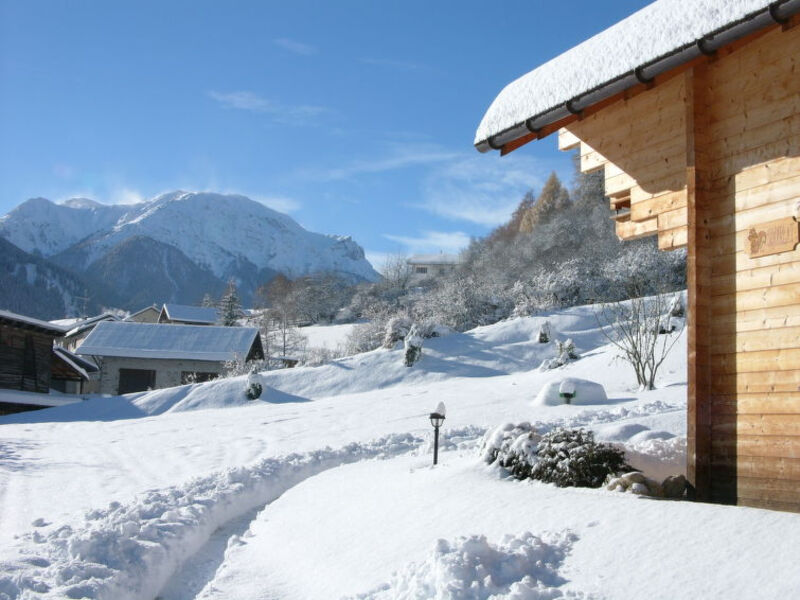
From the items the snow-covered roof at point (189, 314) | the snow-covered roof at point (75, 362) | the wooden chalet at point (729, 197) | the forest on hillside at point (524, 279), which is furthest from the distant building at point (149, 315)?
the wooden chalet at point (729, 197)

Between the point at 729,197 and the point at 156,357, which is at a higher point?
the point at 729,197

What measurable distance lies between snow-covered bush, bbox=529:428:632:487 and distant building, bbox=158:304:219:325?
58252 mm

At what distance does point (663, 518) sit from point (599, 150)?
3.73m

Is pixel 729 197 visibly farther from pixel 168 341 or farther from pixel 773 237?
pixel 168 341

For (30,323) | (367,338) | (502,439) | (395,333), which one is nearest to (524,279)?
A: (367,338)

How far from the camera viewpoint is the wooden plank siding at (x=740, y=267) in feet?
15.5

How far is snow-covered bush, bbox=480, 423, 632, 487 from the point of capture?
5.84 meters

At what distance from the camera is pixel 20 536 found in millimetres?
6289

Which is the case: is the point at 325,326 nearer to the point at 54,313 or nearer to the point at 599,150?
the point at 599,150

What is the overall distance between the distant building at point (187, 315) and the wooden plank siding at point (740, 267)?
59.4m

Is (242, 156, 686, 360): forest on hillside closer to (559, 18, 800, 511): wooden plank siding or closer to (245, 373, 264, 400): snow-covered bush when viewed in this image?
(245, 373, 264, 400): snow-covered bush

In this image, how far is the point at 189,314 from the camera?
207 feet

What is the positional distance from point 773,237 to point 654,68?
59.9 inches

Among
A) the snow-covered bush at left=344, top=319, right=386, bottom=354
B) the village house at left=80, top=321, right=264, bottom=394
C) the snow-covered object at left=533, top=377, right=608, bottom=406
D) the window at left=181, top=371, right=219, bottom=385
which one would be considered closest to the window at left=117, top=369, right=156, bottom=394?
the village house at left=80, top=321, right=264, bottom=394
